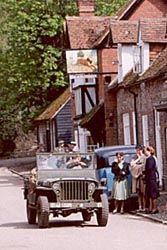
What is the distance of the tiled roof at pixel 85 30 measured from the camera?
40812 mm

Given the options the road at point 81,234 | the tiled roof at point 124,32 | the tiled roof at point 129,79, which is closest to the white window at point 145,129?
the tiled roof at point 129,79

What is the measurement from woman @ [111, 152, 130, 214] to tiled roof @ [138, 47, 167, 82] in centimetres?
597

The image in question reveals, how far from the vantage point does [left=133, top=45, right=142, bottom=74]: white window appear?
103 ft

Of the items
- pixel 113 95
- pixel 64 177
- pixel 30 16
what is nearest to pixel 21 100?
pixel 30 16

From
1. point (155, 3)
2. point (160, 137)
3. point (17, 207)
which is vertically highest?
point (155, 3)

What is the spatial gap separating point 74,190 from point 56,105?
3620cm

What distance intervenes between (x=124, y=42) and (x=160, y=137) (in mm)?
6327

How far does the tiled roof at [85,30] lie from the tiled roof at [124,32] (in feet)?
19.6

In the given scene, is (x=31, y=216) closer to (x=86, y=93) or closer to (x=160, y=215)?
(x=160, y=215)

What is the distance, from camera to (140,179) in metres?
22.0

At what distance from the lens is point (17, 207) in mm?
26047

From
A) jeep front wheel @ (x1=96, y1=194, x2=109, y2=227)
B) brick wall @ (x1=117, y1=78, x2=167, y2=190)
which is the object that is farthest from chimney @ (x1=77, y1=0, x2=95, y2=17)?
jeep front wheel @ (x1=96, y1=194, x2=109, y2=227)

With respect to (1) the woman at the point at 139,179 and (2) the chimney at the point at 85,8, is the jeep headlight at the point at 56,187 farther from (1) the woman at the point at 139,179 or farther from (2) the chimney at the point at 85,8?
(2) the chimney at the point at 85,8

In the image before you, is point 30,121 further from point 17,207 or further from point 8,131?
point 17,207
